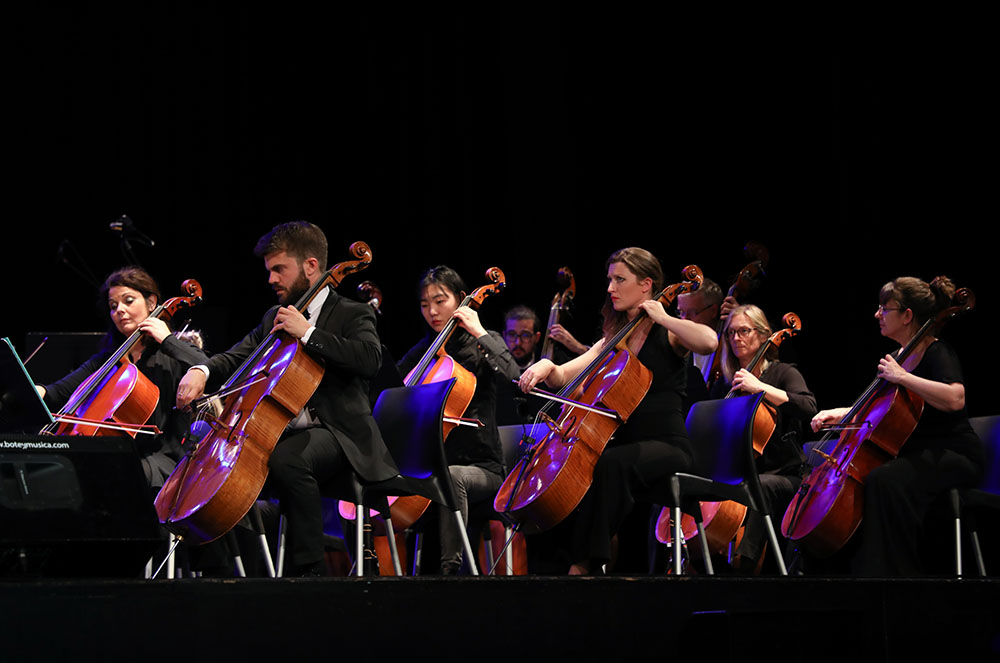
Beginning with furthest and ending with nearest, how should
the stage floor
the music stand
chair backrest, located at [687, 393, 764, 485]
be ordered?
chair backrest, located at [687, 393, 764, 485] < the music stand < the stage floor

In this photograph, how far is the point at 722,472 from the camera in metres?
3.65

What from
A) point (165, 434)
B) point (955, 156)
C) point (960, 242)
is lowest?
point (165, 434)

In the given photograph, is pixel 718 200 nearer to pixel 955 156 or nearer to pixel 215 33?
pixel 955 156

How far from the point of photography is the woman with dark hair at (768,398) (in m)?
3.96

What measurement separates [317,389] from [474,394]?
3.34 feet

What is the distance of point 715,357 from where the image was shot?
4.60 m

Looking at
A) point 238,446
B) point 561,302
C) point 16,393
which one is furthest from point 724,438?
point 16,393

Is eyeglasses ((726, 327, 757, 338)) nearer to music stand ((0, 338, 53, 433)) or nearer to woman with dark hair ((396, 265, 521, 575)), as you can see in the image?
woman with dark hair ((396, 265, 521, 575))

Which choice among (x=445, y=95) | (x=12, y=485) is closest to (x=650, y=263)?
(x=12, y=485)

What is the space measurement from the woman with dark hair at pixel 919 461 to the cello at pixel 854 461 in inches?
1.6

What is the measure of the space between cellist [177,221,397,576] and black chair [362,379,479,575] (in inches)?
4.8

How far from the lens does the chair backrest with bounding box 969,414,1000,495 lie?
12.3 feet

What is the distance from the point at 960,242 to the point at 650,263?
6.16 feet

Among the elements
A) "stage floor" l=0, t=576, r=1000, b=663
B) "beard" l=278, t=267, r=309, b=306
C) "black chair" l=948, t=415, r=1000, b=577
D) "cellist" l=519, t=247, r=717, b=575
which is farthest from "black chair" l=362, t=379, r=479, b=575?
"black chair" l=948, t=415, r=1000, b=577
